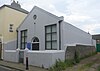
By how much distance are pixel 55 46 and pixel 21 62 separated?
15.7 feet

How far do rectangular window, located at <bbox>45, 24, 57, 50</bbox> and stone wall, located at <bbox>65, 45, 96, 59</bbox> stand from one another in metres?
1.51

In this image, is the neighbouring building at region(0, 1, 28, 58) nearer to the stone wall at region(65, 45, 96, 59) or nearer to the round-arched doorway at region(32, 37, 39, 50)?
the round-arched doorway at region(32, 37, 39, 50)

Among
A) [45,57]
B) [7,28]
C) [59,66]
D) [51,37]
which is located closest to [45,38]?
[51,37]

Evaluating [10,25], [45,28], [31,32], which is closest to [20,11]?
[10,25]

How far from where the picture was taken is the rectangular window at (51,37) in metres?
17.8

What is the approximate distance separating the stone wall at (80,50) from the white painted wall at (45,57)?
34.8 inches

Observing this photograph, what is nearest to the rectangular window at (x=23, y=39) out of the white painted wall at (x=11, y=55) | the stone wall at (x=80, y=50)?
the white painted wall at (x=11, y=55)

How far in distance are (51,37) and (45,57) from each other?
10.7ft

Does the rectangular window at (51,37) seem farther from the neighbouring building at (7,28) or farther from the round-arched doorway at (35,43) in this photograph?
the neighbouring building at (7,28)

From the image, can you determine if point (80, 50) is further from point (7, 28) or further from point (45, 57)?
point (7, 28)

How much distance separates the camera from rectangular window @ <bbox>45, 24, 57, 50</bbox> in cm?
1781

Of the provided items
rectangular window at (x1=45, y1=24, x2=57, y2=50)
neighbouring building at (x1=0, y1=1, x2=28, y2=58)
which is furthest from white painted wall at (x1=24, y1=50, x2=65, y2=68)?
neighbouring building at (x1=0, y1=1, x2=28, y2=58)

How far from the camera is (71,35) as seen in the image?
711 inches

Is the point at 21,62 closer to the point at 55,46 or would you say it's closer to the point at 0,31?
the point at 55,46
